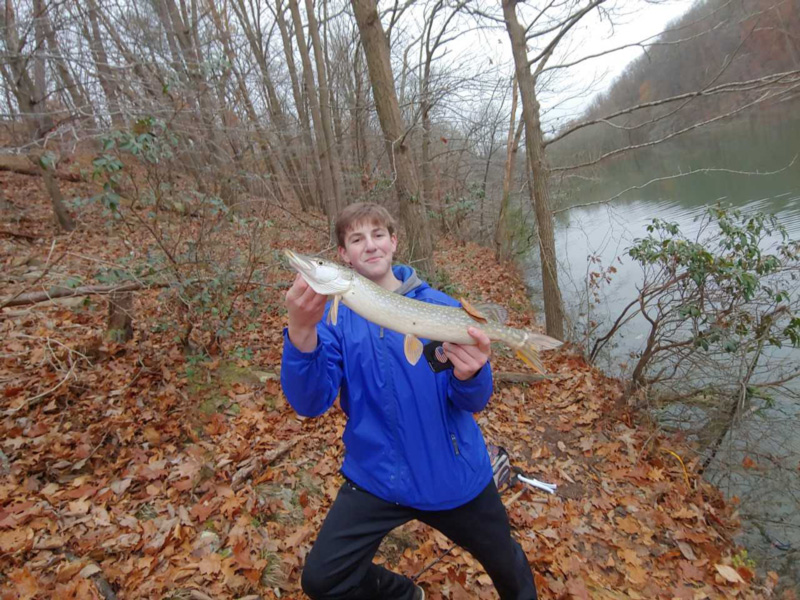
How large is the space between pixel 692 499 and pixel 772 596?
98cm

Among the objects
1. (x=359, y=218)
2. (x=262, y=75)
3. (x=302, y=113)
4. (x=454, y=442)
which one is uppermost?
(x=262, y=75)

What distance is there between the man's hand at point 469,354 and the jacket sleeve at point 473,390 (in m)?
0.03

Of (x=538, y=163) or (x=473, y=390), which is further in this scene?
(x=538, y=163)

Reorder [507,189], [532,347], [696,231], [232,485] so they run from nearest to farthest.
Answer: [532,347], [232,485], [696,231], [507,189]

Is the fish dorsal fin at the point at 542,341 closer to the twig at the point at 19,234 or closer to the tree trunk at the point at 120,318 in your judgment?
the tree trunk at the point at 120,318

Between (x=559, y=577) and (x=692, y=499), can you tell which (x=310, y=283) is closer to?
(x=559, y=577)

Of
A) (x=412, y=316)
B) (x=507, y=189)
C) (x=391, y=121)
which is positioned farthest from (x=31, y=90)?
(x=507, y=189)

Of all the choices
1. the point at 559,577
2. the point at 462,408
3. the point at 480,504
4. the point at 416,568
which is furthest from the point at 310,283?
the point at 559,577

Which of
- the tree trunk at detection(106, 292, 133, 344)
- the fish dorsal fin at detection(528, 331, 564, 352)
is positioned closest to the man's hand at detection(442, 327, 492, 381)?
the fish dorsal fin at detection(528, 331, 564, 352)

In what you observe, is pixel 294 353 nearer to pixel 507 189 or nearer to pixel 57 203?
pixel 57 203

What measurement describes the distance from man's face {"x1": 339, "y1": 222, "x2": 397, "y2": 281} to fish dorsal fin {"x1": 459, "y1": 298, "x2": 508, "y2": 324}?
0.55 m

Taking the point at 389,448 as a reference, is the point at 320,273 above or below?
above

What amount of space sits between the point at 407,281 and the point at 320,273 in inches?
25.3

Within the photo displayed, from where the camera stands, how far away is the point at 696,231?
1106 centimetres
